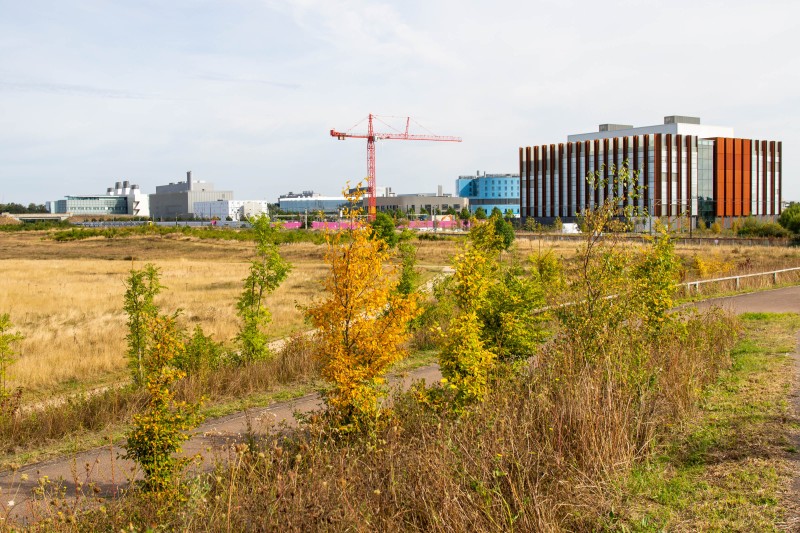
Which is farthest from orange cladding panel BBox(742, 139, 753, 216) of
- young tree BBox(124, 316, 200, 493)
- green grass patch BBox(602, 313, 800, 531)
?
young tree BBox(124, 316, 200, 493)

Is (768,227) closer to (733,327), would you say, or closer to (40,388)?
(733,327)

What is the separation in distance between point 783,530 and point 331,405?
522cm

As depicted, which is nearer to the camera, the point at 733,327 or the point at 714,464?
the point at 714,464

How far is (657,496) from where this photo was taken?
6004 millimetres

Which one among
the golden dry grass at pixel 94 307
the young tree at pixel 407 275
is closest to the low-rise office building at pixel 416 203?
the golden dry grass at pixel 94 307

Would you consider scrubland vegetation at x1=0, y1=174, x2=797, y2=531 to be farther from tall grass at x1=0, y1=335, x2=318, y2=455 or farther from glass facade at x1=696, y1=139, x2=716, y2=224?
glass facade at x1=696, y1=139, x2=716, y2=224

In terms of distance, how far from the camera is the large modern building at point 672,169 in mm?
83812

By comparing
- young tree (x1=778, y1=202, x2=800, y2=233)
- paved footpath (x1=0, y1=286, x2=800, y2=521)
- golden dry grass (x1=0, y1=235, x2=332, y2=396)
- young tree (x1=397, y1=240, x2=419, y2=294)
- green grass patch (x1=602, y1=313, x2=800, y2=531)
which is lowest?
golden dry grass (x1=0, y1=235, x2=332, y2=396)

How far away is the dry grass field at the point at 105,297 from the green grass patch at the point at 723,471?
4.40 m

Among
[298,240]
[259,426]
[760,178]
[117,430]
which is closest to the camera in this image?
[259,426]

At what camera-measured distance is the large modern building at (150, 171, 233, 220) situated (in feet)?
600

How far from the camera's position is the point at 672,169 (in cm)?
8381

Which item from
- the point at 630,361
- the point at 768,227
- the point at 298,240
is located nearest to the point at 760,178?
the point at 768,227

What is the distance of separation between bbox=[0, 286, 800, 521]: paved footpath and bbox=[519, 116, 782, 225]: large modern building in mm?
70953
